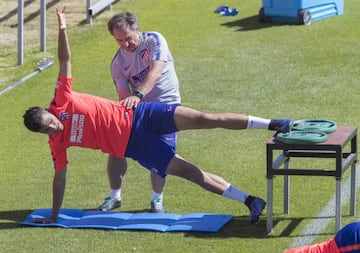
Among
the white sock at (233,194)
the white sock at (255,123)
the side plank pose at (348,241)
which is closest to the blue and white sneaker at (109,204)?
the white sock at (233,194)

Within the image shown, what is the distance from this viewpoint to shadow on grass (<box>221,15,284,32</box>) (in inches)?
673

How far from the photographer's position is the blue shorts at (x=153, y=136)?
9133 millimetres

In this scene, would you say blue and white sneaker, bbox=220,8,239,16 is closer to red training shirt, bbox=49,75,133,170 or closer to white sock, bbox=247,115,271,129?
red training shirt, bbox=49,75,133,170

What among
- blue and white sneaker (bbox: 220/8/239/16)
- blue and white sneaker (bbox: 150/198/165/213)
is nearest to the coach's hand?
blue and white sneaker (bbox: 150/198/165/213)

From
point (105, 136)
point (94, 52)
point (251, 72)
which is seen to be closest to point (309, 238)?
point (105, 136)

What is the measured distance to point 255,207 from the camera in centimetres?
916

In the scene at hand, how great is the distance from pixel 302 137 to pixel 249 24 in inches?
348

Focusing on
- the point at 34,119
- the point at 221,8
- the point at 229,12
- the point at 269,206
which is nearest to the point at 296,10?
the point at 229,12

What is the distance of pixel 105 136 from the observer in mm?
9203

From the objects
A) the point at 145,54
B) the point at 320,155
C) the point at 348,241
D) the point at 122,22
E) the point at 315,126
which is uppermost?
the point at 122,22

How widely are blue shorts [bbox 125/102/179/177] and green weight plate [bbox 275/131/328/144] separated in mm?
989

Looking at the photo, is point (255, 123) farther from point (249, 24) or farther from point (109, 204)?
point (249, 24)

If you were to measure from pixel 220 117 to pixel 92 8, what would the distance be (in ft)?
28.2

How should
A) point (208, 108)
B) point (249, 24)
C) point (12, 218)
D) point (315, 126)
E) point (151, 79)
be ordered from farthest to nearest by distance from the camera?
point (249, 24) → point (208, 108) → point (12, 218) → point (151, 79) → point (315, 126)
